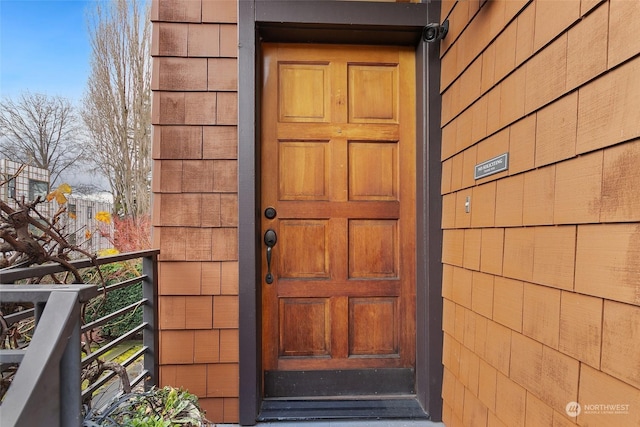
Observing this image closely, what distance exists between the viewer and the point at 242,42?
1675 millimetres

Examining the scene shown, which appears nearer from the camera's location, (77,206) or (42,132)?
(77,206)

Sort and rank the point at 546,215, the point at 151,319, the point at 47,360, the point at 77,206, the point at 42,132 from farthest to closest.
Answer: the point at 42,132 → the point at 77,206 → the point at 151,319 → the point at 546,215 → the point at 47,360

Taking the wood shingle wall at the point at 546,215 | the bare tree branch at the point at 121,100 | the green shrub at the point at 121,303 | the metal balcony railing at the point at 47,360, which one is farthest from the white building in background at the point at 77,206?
the wood shingle wall at the point at 546,215

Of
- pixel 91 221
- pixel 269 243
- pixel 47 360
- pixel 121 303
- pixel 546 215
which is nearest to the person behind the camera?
pixel 47 360

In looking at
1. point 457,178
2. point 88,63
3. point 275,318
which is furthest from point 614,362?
point 88,63

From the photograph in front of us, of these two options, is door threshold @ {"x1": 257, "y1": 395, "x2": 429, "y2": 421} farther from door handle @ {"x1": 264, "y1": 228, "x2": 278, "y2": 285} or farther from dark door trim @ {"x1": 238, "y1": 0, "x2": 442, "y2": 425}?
door handle @ {"x1": 264, "y1": 228, "x2": 278, "y2": 285}

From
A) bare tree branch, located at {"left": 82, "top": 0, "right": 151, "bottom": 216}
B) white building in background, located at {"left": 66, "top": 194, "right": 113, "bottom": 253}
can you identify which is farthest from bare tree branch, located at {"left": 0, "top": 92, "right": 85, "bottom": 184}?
white building in background, located at {"left": 66, "top": 194, "right": 113, "bottom": 253}

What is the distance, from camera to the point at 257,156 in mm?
1739

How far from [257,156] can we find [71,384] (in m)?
1.22

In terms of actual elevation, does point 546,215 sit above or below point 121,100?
below

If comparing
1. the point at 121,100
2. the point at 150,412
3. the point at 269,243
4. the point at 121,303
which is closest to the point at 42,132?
the point at 121,100

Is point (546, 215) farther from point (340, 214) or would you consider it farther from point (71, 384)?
point (71, 384)

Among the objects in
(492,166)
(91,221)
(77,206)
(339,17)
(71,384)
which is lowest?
(71,384)

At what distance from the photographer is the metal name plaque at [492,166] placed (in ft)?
3.90
